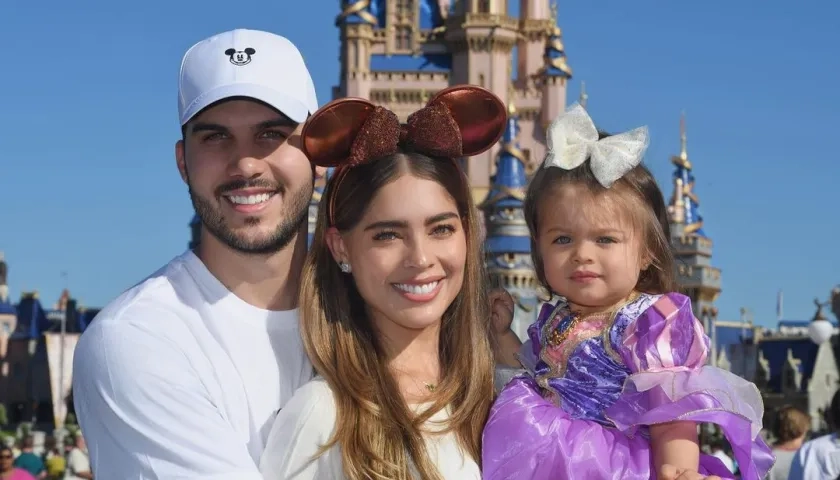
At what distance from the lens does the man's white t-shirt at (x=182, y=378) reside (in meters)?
3.13

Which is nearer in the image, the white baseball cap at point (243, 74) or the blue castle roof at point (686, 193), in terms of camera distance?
the white baseball cap at point (243, 74)

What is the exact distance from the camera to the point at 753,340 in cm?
4925

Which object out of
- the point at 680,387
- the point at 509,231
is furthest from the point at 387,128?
the point at 509,231

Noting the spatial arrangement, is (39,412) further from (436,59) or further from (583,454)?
(583,454)

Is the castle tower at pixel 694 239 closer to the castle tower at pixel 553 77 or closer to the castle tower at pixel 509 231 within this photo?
the castle tower at pixel 553 77

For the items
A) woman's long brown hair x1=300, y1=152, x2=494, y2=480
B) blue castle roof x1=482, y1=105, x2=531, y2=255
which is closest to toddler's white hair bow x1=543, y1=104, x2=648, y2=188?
woman's long brown hair x1=300, y1=152, x2=494, y2=480

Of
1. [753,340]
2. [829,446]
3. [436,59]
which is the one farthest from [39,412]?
[829,446]

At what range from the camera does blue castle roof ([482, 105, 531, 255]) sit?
36219 mm

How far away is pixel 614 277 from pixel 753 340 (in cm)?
4706

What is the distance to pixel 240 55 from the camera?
3.53m

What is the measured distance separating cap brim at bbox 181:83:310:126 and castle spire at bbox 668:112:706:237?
48.2 m

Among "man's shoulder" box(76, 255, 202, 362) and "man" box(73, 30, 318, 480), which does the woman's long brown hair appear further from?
"man's shoulder" box(76, 255, 202, 362)

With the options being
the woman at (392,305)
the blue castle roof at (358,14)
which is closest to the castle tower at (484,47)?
the blue castle roof at (358,14)

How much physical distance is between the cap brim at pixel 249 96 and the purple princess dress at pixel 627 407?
0.90m
